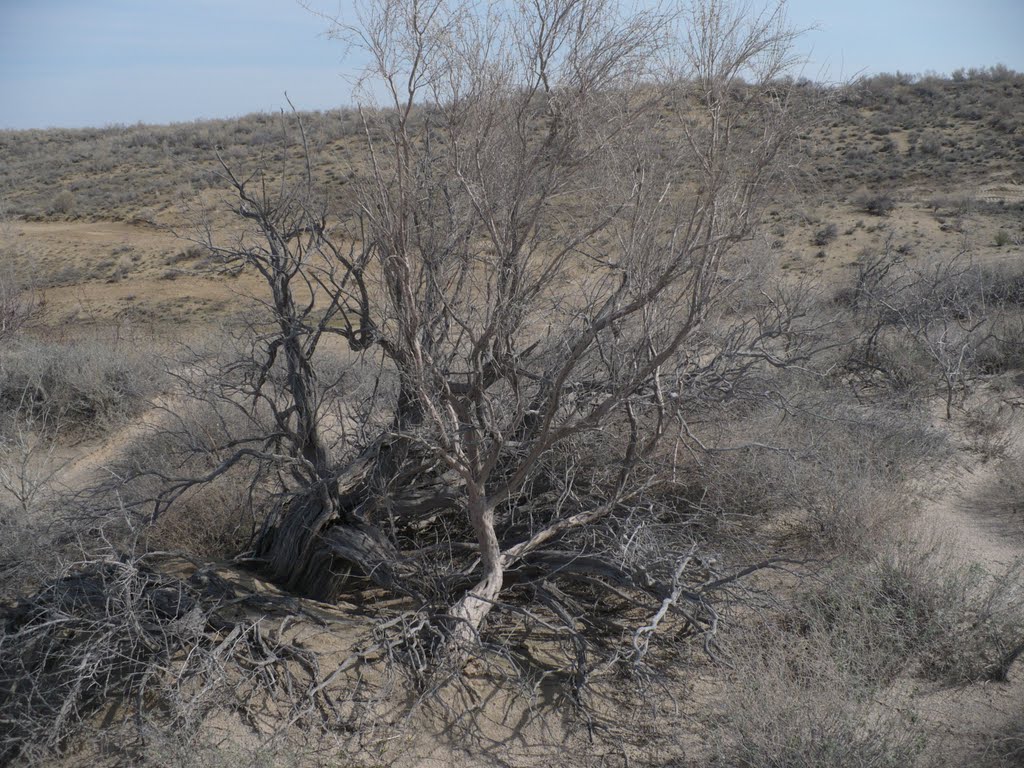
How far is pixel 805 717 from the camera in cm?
371

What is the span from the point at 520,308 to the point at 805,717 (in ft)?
8.21

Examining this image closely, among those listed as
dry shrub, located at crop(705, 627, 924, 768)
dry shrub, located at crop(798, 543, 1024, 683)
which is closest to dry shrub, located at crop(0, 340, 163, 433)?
dry shrub, located at crop(705, 627, 924, 768)

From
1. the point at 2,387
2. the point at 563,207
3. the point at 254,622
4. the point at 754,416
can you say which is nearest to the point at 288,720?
the point at 254,622

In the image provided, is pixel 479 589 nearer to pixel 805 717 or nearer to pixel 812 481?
pixel 805 717

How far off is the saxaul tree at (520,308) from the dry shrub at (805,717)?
0.48m

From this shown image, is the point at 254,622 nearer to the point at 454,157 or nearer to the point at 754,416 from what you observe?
the point at 454,157

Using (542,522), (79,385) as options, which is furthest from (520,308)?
(79,385)

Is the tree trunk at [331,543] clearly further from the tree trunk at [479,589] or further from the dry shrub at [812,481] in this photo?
the dry shrub at [812,481]

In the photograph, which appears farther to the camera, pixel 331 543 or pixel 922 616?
pixel 331 543

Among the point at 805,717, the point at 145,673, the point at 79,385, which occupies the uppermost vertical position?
the point at 145,673

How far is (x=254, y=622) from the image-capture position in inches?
169

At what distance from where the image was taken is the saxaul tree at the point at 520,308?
4.14m

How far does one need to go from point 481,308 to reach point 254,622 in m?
2.23

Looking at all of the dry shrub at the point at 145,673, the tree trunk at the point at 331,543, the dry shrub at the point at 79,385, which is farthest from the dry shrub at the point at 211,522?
the dry shrub at the point at 79,385
